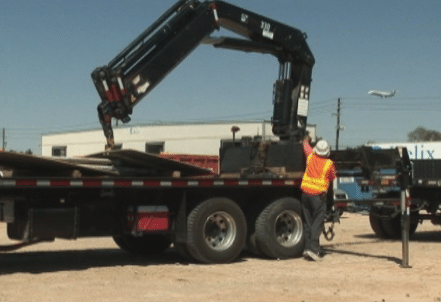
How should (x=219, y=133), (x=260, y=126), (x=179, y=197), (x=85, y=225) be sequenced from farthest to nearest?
1. (x=219, y=133)
2. (x=260, y=126)
3. (x=179, y=197)
4. (x=85, y=225)

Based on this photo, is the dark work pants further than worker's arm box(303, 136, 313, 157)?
No

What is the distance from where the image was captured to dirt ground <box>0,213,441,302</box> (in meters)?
9.05

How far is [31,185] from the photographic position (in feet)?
34.5

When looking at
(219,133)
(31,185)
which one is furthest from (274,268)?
(219,133)

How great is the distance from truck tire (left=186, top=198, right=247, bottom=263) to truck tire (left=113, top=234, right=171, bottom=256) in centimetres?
154

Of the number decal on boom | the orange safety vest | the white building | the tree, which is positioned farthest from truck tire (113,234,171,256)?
the tree

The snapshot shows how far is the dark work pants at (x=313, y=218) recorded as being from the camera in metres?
13.1

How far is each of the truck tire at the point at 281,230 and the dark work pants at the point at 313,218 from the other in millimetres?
314

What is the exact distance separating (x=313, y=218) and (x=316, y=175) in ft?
2.44

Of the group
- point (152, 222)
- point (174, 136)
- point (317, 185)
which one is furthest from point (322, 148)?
point (174, 136)

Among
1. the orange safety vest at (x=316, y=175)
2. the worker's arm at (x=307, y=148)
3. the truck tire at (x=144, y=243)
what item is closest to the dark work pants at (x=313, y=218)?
the orange safety vest at (x=316, y=175)

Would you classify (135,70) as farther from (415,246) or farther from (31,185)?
(415,246)

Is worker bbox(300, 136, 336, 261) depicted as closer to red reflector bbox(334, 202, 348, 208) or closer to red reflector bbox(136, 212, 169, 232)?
red reflector bbox(334, 202, 348, 208)

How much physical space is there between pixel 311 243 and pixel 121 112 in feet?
12.5
